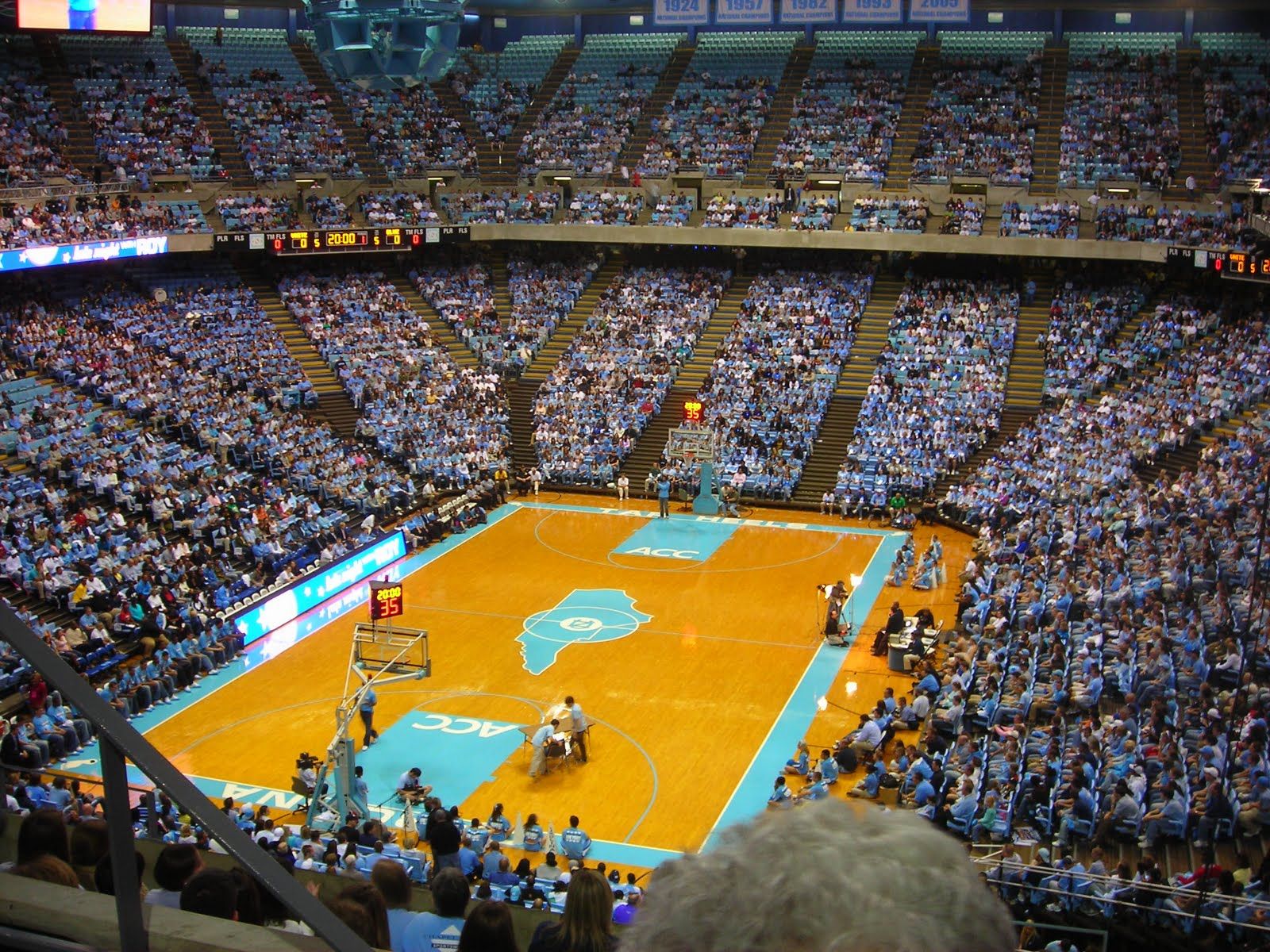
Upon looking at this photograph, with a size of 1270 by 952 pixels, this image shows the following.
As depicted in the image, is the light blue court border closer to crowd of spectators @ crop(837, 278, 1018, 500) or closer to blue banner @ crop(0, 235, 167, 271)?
crowd of spectators @ crop(837, 278, 1018, 500)

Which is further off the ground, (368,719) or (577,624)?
(368,719)

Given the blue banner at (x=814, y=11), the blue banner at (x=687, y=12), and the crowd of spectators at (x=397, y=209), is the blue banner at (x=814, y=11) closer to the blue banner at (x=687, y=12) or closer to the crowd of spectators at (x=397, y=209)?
the blue banner at (x=687, y=12)

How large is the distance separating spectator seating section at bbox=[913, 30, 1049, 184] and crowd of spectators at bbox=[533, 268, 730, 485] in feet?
28.7

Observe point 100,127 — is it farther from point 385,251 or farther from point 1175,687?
point 1175,687

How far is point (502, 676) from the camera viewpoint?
2388cm

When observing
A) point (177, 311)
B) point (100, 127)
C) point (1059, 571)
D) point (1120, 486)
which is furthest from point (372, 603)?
point (100, 127)

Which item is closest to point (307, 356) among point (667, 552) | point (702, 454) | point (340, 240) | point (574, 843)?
point (340, 240)

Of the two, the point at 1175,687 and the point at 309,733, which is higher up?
the point at 1175,687

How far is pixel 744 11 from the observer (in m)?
48.5

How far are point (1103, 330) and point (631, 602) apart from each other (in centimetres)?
1924

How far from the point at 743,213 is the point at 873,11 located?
9.49 metres

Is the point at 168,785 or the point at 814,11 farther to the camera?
the point at 814,11

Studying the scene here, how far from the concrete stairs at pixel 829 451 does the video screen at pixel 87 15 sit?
83.2 ft

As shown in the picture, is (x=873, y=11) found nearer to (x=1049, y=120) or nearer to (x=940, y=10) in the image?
(x=940, y=10)
